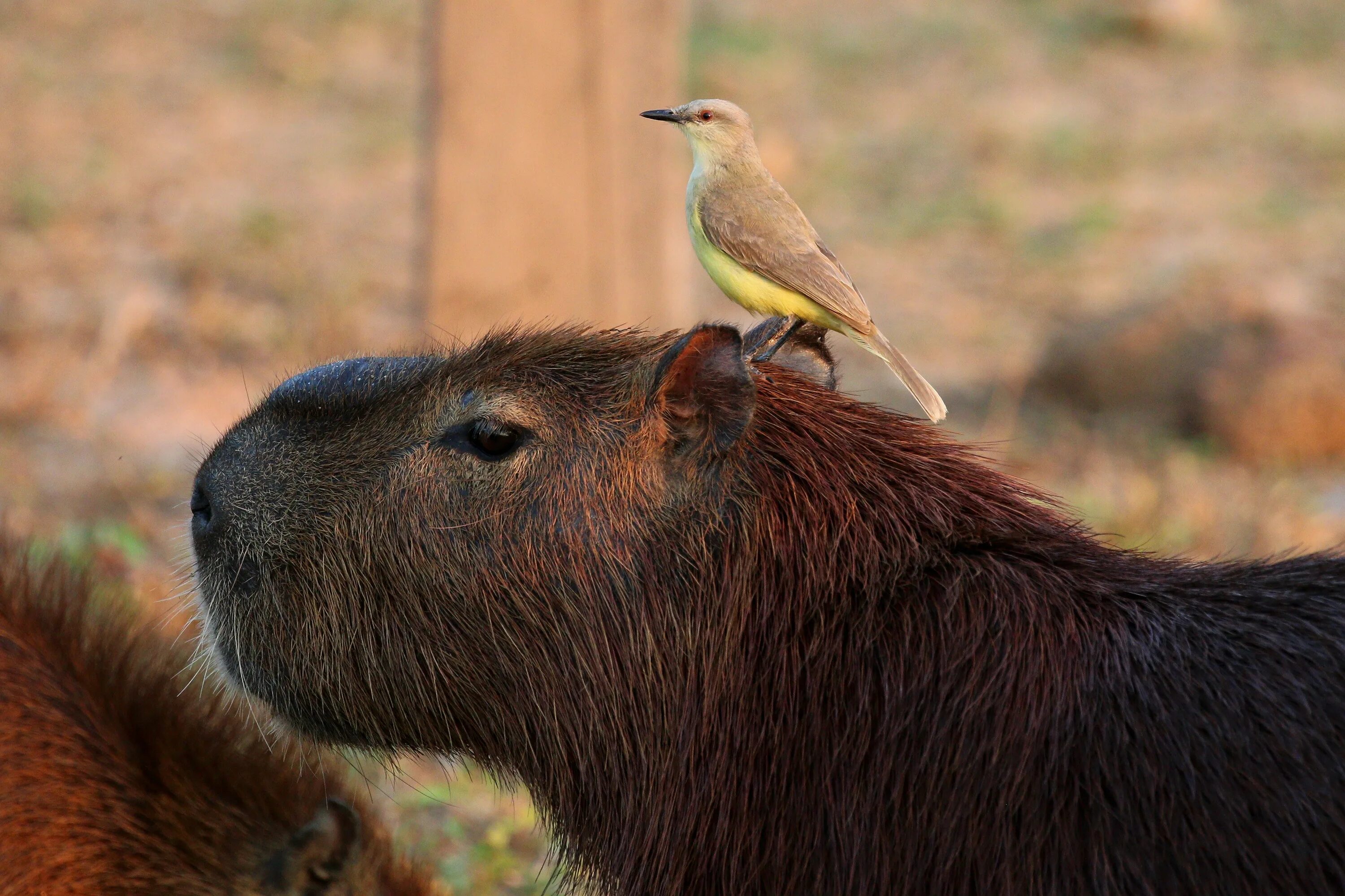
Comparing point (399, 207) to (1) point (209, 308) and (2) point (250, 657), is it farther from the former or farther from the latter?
(2) point (250, 657)

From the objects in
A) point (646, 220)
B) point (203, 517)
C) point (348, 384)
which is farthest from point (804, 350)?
point (646, 220)

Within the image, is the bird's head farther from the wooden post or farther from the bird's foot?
the wooden post

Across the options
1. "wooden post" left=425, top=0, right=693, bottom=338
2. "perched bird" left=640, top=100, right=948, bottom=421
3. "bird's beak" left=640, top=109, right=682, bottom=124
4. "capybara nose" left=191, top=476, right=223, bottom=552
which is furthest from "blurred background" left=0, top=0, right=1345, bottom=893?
"bird's beak" left=640, top=109, right=682, bottom=124

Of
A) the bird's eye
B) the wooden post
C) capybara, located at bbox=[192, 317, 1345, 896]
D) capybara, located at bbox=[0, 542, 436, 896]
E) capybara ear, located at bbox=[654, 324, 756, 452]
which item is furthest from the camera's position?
the wooden post

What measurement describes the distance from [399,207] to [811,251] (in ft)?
24.4

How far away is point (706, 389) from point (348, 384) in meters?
0.54

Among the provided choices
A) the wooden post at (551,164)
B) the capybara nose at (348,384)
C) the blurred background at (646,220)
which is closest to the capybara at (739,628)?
the capybara nose at (348,384)

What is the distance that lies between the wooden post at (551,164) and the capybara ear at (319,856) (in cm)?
295

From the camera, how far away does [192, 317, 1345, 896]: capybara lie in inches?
67.0

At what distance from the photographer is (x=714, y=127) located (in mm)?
2043

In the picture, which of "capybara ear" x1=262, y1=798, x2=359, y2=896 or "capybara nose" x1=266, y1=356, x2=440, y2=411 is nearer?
"capybara nose" x1=266, y1=356, x2=440, y2=411

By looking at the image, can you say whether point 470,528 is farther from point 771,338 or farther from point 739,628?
point 771,338

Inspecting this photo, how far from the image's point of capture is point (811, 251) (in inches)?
80.6

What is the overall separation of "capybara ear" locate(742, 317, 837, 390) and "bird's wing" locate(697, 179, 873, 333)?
0.41ft
